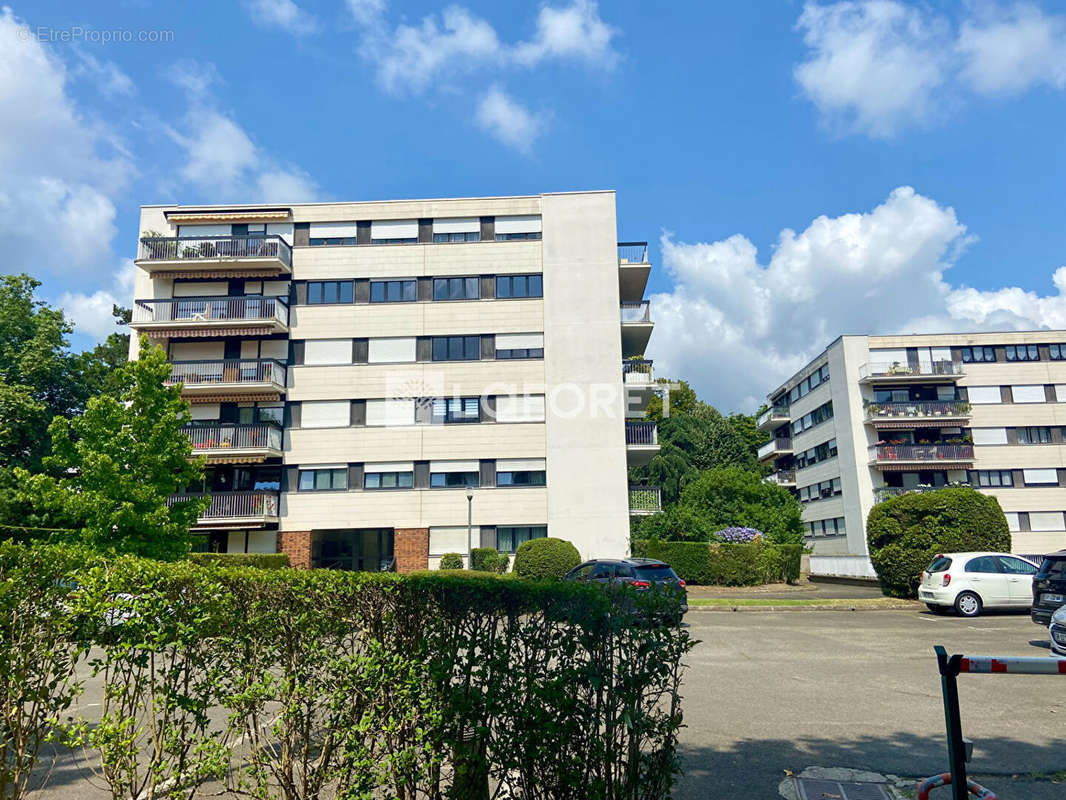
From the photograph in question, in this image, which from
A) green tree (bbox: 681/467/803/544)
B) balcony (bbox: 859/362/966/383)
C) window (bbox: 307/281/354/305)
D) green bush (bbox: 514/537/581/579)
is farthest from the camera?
balcony (bbox: 859/362/966/383)

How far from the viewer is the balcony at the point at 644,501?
31.4 metres

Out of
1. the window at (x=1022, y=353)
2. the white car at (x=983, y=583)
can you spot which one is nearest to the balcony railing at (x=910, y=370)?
the window at (x=1022, y=353)

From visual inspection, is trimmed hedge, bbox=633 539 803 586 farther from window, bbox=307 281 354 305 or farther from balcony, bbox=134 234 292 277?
balcony, bbox=134 234 292 277

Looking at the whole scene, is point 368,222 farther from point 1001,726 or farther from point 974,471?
point 974,471

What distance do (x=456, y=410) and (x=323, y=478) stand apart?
6.80 meters

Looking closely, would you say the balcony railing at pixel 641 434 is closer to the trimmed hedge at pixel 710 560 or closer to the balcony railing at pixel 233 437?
the trimmed hedge at pixel 710 560

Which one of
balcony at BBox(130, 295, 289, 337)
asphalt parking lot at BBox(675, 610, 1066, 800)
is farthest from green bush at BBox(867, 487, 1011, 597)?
balcony at BBox(130, 295, 289, 337)

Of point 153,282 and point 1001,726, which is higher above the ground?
point 153,282

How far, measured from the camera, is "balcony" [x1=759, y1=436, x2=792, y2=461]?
5750 cm

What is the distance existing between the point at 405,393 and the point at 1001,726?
27465 mm

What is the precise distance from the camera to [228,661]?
4.13 m

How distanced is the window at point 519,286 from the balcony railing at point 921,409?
940 inches

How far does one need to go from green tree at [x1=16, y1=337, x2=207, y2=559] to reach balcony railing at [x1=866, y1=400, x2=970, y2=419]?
38666 millimetres

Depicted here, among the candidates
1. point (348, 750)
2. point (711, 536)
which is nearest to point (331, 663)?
point (348, 750)
